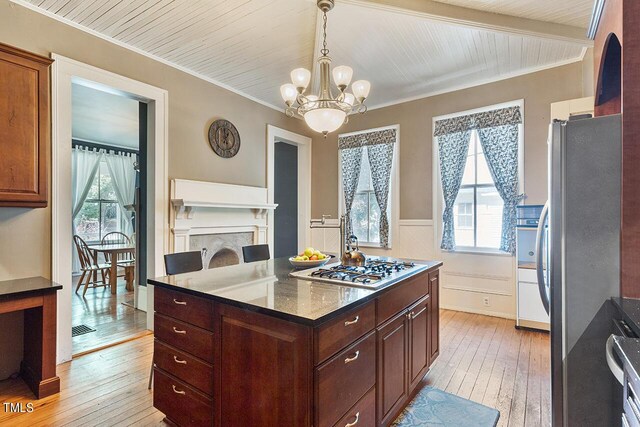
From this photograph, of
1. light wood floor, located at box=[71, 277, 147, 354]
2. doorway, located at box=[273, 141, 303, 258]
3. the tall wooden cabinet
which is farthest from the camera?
doorway, located at box=[273, 141, 303, 258]

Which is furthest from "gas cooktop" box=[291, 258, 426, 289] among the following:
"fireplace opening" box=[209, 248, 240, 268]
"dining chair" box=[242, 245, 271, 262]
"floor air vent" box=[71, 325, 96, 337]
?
"floor air vent" box=[71, 325, 96, 337]

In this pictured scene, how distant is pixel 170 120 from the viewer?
12.1 ft

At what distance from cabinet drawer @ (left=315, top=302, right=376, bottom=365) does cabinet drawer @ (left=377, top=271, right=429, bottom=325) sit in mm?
99

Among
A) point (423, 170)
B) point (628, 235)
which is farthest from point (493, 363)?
point (423, 170)

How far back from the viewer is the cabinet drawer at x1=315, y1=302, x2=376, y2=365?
132cm

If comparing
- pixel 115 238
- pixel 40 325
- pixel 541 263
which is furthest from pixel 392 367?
pixel 115 238

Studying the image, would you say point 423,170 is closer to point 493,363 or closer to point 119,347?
point 493,363

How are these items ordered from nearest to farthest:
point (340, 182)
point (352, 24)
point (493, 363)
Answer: point (493, 363) → point (352, 24) → point (340, 182)

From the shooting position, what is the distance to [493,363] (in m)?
2.80

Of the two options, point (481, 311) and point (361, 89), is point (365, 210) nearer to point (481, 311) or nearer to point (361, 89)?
point (481, 311)

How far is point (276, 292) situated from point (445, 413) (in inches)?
57.1

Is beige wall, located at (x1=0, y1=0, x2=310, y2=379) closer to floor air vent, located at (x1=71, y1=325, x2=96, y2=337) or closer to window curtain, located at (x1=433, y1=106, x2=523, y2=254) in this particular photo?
floor air vent, located at (x1=71, y1=325, x2=96, y2=337)

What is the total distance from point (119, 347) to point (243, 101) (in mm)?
3406

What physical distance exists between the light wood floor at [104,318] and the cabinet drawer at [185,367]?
1.78 m
